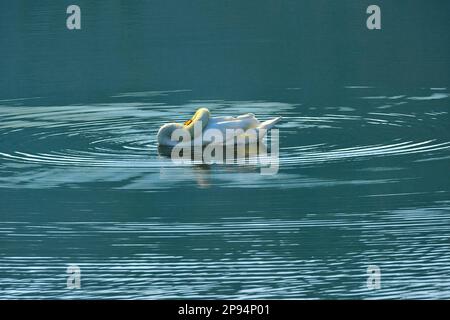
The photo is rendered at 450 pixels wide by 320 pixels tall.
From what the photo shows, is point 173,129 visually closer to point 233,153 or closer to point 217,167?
point 233,153

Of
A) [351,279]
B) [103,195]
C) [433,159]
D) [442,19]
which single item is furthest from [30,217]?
[442,19]

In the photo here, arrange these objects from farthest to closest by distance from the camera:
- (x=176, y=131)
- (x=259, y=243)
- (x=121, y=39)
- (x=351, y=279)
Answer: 1. (x=121, y=39)
2. (x=176, y=131)
3. (x=259, y=243)
4. (x=351, y=279)

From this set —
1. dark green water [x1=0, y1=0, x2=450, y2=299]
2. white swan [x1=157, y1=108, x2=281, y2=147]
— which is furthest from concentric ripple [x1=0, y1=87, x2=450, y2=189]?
white swan [x1=157, y1=108, x2=281, y2=147]

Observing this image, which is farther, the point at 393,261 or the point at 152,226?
the point at 152,226

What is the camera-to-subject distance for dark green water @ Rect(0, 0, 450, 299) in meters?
6.70

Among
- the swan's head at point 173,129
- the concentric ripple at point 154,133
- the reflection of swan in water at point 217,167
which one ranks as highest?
the swan's head at point 173,129

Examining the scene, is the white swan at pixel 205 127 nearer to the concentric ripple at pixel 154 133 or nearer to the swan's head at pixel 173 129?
the swan's head at pixel 173 129

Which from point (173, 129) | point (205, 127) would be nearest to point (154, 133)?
point (173, 129)

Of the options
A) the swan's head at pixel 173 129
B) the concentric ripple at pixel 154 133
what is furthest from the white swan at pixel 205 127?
the concentric ripple at pixel 154 133

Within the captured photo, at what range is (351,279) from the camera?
6.50 meters

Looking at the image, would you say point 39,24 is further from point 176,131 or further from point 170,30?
point 176,131

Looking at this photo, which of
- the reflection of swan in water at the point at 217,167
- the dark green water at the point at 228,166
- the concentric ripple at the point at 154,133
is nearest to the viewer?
the dark green water at the point at 228,166

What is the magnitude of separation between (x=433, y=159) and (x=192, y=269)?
2.84 m

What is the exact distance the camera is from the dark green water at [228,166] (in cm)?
670
